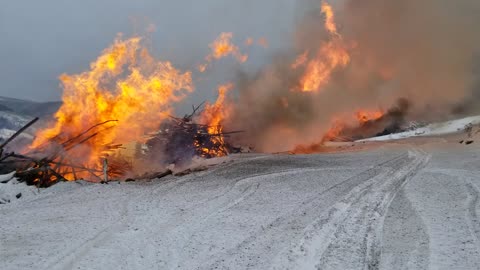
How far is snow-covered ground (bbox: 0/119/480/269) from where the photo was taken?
582cm

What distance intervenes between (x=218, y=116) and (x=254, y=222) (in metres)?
13.7

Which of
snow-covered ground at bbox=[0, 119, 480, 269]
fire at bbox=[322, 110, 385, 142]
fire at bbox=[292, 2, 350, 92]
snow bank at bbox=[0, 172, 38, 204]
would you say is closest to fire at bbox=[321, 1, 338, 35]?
fire at bbox=[292, 2, 350, 92]

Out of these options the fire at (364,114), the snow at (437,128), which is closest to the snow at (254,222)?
the fire at (364,114)

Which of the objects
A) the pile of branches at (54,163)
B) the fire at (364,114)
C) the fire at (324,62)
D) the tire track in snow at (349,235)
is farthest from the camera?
the fire at (364,114)

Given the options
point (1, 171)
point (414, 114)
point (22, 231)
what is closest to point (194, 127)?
point (1, 171)

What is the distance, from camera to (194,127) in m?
18.6

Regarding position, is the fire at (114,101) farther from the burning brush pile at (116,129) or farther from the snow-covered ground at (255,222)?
the snow-covered ground at (255,222)

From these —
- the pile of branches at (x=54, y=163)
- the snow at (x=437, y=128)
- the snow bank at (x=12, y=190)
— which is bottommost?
the snow bank at (x=12, y=190)

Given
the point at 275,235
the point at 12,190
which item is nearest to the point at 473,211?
the point at 275,235

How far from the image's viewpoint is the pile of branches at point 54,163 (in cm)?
1245

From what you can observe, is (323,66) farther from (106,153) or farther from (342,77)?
(106,153)

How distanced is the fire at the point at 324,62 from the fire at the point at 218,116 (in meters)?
4.17

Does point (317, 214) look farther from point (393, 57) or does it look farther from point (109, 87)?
point (393, 57)

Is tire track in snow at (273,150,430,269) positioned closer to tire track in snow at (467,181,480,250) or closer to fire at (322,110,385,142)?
tire track in snow at (467,181,480,250)
